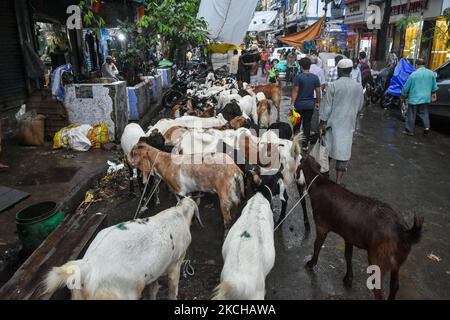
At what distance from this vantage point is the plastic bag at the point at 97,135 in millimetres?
7762

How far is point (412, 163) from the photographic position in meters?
7.43

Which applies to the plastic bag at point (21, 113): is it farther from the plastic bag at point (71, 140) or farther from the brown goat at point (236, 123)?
the brown goat at point (236, 123)

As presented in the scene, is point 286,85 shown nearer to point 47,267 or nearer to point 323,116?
point 323,116

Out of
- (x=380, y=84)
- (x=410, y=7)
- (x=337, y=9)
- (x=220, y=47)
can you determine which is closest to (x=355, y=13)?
(x=337, y=9)

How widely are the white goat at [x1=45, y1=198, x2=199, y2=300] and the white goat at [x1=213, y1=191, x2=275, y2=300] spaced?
50 centimetres

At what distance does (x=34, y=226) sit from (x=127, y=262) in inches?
75.2

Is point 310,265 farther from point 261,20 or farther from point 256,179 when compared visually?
point 261,20

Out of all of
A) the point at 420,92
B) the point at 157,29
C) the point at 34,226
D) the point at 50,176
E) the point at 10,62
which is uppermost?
the point at 157,29

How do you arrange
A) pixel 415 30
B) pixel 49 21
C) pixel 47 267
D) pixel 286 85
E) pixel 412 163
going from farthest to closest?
pixel 286 85, pixel 415 30, pixel 49 21, pixel 412 163, pixel 47 267

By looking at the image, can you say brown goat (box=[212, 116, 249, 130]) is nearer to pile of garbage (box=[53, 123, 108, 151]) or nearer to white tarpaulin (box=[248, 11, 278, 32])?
pile of garbage (box=[53, 123, 108, 151])

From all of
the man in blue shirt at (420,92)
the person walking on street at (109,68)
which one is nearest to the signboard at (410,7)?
the man in blue shirt at (420,92)

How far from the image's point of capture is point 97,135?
307 inches
